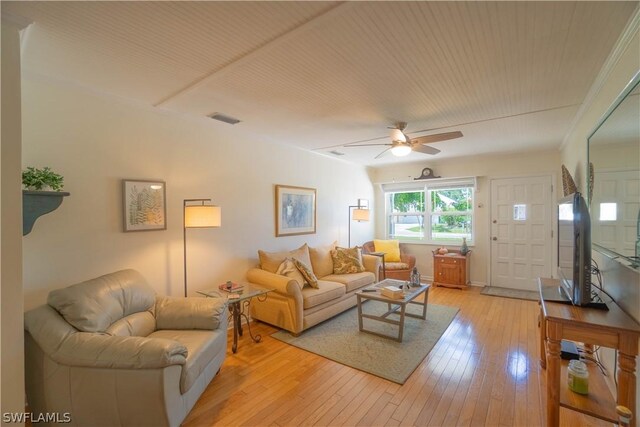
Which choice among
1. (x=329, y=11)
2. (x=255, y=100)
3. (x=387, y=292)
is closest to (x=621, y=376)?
(x=387, y=292)

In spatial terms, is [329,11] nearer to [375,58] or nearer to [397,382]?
[375,58]

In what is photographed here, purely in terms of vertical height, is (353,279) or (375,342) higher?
(353,279)

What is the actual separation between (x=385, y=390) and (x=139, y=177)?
295 centimetres

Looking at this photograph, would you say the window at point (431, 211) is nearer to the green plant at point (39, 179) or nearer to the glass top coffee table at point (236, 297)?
the glass top coffee table at point (236, 297)

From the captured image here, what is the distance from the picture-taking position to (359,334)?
129 inches

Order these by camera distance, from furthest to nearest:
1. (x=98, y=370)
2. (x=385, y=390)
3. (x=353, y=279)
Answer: (x=353, y=279), (x=385, y=390), (x=98, y=370)

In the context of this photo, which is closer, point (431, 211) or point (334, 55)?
point (334, 55)

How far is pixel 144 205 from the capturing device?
2771 millimetres

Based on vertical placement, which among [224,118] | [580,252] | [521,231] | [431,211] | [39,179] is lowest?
[521,231]

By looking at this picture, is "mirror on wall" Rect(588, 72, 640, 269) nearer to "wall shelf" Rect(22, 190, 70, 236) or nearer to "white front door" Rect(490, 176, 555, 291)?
"white front door" Rect(490, 176, 555, 291)

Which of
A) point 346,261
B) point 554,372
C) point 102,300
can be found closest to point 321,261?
point 346,261

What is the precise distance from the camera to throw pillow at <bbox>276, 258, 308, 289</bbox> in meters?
3.50

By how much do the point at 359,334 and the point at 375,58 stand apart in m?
2.82

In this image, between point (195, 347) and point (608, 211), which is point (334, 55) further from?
point (195, 347)
